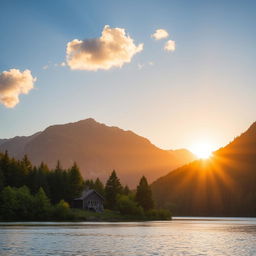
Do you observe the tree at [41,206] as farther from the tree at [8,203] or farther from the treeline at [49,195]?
the tree at [8,203]

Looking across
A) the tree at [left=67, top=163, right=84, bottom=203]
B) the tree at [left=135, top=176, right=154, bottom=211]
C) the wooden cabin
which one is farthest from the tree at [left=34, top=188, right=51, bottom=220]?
the tree at [left=135, top=176, right=154, bottom=211]

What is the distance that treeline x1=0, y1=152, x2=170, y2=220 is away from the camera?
11138cm

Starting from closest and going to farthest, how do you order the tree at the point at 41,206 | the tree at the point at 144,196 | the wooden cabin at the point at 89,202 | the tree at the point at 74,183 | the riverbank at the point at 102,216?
the tree at the point at 41,206, the riverbank at the point at 102,216, the tree at the point at 74,183, the wooden cabin at the point at 89,202, the tree at the point at 144,196

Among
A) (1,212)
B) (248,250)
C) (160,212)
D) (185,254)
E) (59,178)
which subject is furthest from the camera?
(160,212)

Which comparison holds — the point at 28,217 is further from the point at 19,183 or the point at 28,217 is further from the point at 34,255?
the point at 34,255

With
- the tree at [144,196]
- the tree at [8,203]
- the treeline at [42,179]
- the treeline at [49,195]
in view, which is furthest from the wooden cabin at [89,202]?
the tree at [8,203]

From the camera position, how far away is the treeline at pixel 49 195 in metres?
111

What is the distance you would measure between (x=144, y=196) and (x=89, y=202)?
19.1m

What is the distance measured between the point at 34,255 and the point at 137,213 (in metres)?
109

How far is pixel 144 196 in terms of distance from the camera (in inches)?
5906

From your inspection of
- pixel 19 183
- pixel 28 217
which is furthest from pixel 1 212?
pixel 19 183

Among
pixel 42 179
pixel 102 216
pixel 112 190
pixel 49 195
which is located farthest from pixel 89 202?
pixel 42 179

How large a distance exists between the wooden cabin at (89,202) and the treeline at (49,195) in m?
2.38

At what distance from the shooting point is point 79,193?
148125 millimetres
